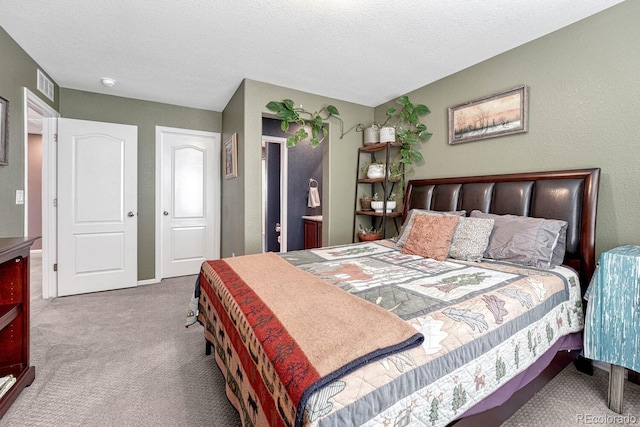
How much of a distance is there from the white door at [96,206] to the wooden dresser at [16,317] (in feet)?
5.95

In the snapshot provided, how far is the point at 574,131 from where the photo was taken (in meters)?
2.07

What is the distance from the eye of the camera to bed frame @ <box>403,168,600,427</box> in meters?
1.71

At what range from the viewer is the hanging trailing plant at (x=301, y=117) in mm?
3123

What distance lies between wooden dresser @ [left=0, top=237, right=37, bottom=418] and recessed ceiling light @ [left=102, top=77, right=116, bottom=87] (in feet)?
6.74

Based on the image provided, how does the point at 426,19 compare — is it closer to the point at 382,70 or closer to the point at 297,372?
the point at 382,70

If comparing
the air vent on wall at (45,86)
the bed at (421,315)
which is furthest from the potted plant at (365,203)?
the air vent on wall at (45,86)

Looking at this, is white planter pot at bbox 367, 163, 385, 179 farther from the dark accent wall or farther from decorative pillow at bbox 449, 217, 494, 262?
the dark accent wall

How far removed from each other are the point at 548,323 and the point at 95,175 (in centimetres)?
441

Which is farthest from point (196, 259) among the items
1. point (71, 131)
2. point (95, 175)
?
point (71, 131)

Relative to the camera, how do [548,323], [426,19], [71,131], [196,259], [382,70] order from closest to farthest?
[548,323], [426,19], [382,70], [71,131], [196,259]

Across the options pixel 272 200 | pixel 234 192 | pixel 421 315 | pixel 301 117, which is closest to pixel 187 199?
pixel 234 192

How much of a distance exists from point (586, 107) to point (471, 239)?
3.99 ft

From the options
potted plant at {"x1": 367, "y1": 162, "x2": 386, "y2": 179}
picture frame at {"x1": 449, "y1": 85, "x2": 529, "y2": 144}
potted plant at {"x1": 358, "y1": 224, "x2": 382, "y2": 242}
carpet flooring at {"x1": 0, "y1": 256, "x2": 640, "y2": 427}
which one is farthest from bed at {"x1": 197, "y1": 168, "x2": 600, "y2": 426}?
potted plant at {"x1": 367, "y1": 162, "x2": 386, "y2": 179}

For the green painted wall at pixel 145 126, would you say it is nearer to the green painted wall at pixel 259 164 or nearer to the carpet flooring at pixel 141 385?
the green painted wall at pixel 259 164
